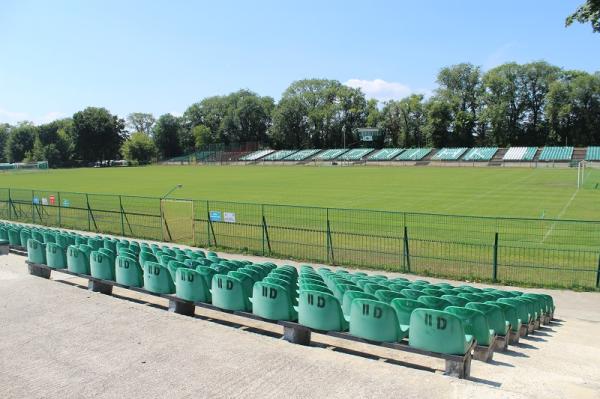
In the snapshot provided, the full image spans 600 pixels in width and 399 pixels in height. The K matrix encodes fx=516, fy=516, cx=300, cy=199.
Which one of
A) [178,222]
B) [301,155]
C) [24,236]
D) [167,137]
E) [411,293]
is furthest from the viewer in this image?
[167,137]

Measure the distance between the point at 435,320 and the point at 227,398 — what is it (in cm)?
266

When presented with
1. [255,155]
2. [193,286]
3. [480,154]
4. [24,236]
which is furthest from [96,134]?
[193,286]

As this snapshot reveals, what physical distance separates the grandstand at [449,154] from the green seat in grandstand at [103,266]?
8719 centimetres

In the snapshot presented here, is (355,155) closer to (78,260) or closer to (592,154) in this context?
(592,154)

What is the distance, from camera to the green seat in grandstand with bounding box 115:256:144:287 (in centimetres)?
1027

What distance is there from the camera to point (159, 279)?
380 inches

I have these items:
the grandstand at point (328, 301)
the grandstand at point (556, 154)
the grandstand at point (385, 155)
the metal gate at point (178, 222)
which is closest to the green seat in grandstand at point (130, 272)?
the grandstand at point (328, 301)

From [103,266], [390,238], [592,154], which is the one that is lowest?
[592,154]

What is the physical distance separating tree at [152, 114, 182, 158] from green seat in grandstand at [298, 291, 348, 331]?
441ft

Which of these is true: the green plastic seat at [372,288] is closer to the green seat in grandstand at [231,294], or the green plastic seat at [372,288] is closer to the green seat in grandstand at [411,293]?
the green seat in grandstand at [411,293]

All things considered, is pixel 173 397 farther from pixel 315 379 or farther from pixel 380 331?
pixel 380 331

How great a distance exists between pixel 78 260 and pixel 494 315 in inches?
341

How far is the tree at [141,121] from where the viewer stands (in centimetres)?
18862

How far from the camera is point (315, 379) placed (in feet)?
19.9
